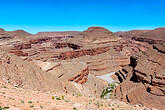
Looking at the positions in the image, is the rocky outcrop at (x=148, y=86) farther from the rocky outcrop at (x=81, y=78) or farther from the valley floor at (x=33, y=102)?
the valley floor at (x=33, y=102)

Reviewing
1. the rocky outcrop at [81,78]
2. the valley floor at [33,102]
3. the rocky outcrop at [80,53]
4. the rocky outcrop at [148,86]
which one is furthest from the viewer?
the rocky outcrop at [80,53]

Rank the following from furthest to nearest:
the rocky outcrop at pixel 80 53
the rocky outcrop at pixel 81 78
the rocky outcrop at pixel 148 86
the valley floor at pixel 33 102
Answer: the rocky outcrop at pixel 80 53 < the rocky outcrop at pixel 81 78 < the rocky outcrop at pixel 148 86 < the valley floor at pixel 33 102

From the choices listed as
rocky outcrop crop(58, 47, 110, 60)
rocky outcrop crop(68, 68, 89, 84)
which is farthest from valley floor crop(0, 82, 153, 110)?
rocky outcrop crop(58, 47, 110, 60)

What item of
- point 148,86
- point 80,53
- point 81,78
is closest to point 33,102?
point 148,86

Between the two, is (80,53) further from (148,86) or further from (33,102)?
(33,102)

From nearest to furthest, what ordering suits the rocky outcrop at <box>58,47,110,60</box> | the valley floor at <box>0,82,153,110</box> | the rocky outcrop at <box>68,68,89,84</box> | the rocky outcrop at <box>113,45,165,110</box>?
the valley floor at <box>0,82,153,110</box> → the rocky outcrop at <box>113,45,165,110</box> → the rocky outcrop at <box>68,68,89,84</box> → the rocky outcrop at <box>58,47,110,60</box>

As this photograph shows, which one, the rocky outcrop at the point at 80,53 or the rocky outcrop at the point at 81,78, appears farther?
the rocky outcrop at the point at 80,53

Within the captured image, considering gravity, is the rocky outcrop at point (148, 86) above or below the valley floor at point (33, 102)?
below

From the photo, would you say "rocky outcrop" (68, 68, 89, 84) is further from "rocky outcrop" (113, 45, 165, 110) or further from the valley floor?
the valley floor

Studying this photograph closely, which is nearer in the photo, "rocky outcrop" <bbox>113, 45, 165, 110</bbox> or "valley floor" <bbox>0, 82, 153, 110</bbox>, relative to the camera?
"valley floor" <bbox>0, 82, 153, 110</bbox>

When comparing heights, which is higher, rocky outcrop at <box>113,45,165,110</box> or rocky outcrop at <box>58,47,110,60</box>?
rocky outcrop at <box>58,47,110,60</box>

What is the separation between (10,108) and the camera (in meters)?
3.92

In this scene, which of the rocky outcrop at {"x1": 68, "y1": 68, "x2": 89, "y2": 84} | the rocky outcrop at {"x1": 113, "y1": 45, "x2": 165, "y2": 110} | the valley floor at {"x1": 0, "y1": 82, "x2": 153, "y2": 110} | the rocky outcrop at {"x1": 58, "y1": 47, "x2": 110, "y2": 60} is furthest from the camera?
the rocky outcrop at {"x1": 58, "y1": 47, "x2": 110, "y2": 60}

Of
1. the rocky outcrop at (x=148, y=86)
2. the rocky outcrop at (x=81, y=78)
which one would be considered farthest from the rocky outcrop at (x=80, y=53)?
the rocky outcrop at (x=148, y=86)
